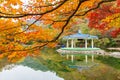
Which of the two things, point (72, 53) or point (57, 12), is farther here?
point (72, 53)

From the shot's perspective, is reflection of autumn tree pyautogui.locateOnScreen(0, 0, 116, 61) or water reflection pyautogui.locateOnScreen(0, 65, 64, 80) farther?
water reflection pyautogui.locateOnScreen(0, 65, 64, 80)

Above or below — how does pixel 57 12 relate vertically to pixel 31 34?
above

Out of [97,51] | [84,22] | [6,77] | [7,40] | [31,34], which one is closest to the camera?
[7,40]

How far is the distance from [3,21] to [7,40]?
0.46m

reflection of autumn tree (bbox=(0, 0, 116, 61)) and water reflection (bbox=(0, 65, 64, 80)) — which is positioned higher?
reflection of autumn tree (bbox=(0, 0, 116, 61))

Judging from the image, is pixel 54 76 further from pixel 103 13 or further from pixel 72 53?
pixel 72 53

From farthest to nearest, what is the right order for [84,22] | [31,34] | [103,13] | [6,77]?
[84,22], [6,77], [103,13], [31,34]

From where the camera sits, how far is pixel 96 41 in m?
33.2

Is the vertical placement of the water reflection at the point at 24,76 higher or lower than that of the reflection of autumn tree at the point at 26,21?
lower

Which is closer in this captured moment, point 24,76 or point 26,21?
point 26,21

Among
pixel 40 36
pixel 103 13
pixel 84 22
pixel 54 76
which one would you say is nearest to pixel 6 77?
pixel 54 76

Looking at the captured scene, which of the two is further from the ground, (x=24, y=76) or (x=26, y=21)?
(x=26, y=21)

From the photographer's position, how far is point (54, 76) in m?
14.2

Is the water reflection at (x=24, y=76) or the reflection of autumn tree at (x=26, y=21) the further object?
the water reflection at (x=24, y=76)
